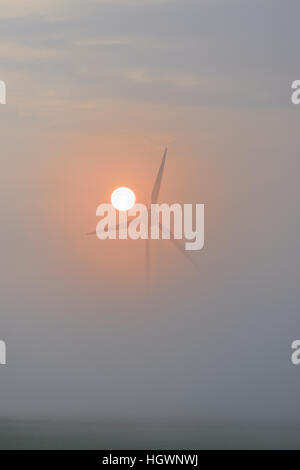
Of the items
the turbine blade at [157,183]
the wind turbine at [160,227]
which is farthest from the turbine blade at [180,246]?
the turbine blade at [157,183]

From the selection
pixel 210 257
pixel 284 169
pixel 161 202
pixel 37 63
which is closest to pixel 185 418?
pixel 210 257

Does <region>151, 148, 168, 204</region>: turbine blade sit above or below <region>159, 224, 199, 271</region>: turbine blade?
above

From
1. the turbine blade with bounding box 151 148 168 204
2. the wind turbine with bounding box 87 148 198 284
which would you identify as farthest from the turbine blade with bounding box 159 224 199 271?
the turbine blade with bounding box 151 148 168 204

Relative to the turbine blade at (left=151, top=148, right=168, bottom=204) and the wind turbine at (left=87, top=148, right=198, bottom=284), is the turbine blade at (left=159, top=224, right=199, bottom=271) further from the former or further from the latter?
the turbine blade at (left=151, top=148, right=168, bottom=204)

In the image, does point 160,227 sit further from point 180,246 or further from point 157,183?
point 157,183

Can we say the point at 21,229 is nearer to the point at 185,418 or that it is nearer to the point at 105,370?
the point at 105,370

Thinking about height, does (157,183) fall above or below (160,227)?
above

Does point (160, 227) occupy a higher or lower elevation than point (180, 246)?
higher

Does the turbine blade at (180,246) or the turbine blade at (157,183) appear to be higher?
the turbine blade at (157,183)

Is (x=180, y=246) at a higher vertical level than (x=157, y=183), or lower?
lower

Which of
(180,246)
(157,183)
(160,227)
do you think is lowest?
(180,246)

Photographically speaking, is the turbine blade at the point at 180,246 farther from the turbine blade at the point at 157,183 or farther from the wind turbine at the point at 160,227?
the turbine blade at the point at 157,183

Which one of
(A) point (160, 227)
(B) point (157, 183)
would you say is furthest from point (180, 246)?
(B) point (157, 183)
